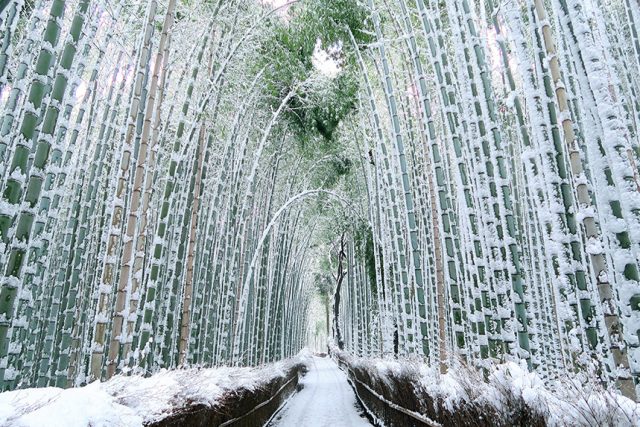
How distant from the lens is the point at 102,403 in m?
1.51

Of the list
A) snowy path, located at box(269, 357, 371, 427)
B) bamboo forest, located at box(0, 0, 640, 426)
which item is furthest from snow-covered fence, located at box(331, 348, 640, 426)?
snowy path, located at box(269, 357, 371, 427)

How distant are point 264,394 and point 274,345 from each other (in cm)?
635

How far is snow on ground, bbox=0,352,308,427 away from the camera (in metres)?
1.25

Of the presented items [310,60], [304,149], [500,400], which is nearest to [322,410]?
[304,149]

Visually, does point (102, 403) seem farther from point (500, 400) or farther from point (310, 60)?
point (310, 60)

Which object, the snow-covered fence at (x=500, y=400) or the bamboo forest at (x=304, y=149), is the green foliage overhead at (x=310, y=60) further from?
the snow-covered fence at (x=500, y=400)

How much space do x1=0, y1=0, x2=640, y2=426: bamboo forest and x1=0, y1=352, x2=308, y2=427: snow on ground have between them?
0.01 meters

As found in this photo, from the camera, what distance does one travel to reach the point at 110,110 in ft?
12.8

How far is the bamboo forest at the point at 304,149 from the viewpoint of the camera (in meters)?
1.74

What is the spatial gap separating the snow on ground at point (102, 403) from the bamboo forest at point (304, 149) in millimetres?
15

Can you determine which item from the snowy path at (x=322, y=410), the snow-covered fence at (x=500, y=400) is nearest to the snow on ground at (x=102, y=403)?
the snow-covered fence at (x=500, y=400)

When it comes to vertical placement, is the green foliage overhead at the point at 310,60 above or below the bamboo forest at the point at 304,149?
above

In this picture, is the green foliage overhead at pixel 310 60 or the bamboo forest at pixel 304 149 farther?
the green foliage overhead at pixel 310 60

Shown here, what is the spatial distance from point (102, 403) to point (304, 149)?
7282mm
